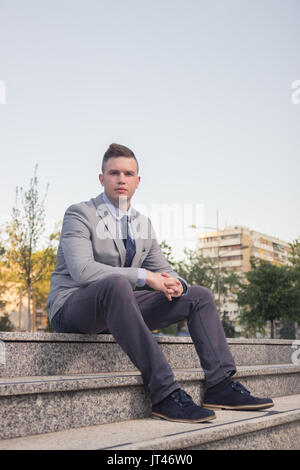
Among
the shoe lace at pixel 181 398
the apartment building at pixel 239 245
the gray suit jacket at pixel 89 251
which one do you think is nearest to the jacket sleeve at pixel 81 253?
the gray suit jacket at pixel 89 251

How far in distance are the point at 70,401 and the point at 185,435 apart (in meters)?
0.64

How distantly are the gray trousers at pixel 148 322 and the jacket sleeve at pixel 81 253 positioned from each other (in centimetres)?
11

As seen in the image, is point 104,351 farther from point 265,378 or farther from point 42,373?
point 265,378

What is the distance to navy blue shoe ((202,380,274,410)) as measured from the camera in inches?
130

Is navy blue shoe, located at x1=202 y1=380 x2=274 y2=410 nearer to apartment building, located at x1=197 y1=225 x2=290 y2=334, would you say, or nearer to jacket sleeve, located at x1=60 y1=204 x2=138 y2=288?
jacket sleeve, located at x1=60 y1=204 x2=138 y2=288

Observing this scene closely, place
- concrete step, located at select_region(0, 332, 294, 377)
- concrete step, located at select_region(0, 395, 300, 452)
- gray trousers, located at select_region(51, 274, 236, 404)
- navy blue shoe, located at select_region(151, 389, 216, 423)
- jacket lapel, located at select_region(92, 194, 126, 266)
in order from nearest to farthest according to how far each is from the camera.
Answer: concrete step, located at select_region(0, 395, 300, 452), navy blue shoe, located at select_region(151, 389, 216, 423), gray trousers, located at select_region(51, 274, 236, 404), concrete step, located at select_region(0, 332, 294, 377), jacket lapel, located at select_region(92, 194, 126, 266)

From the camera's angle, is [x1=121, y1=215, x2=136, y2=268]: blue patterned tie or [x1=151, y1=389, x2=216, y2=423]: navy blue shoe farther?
→ [x1=121, y1=215, x2=136, y2=268]: blue patterned tie

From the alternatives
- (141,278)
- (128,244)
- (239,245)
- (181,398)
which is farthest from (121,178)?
(239,245)

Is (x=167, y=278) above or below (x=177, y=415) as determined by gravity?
above

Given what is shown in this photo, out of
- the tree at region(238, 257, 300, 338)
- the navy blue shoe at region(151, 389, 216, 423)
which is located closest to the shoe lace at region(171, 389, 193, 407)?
the navy blue shoe at region(151, 389, 216, 423)

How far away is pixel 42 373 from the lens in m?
3.30
